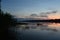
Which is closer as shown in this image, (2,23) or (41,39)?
(2,23)

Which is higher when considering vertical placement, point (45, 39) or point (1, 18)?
point (1, 18)

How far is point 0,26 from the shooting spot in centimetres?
1552

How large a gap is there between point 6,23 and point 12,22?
7.12 ft

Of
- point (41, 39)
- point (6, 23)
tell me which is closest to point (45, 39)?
point (41, 39)

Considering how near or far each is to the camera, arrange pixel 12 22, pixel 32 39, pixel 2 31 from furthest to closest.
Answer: pixel 12 22, pixel 32 39, pixel 2 31

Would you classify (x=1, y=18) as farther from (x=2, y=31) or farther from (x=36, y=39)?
(x=36, y=39)

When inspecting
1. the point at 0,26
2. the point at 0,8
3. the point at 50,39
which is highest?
the point at 0,8

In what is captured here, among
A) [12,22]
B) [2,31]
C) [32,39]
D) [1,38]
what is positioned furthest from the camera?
[12,22]

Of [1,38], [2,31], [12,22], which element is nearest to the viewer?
[1,38]

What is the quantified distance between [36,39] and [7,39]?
3833 mm

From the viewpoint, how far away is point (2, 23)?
15.9m

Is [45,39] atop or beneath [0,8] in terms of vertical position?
beneath

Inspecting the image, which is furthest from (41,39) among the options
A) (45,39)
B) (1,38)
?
(1,38)

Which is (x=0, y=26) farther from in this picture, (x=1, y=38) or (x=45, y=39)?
(x=45, y=39)
